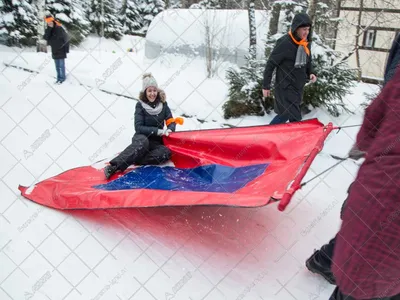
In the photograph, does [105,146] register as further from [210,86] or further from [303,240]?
[210,86]

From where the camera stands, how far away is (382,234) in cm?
116

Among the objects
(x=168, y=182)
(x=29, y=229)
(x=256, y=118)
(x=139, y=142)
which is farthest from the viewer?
(x=256, y=118)

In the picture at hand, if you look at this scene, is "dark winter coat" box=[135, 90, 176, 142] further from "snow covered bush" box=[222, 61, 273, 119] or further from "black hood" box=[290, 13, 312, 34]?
"snow covered bush" box=[222, 61, 273, 119]

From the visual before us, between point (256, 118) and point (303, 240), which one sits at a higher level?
point (303, 240)

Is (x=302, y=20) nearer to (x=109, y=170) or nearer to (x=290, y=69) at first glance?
(x=290, y=69)

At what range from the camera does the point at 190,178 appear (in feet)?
9.04

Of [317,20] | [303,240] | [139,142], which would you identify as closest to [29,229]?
[139,142]

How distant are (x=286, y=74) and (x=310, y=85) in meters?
1.03

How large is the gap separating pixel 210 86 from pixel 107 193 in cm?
460

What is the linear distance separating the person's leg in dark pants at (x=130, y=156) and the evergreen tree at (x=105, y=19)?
47.1 ft

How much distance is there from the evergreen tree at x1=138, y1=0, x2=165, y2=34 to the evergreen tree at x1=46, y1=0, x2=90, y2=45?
4.44 metres

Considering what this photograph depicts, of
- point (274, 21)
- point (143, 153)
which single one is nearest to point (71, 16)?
point (274, 21)

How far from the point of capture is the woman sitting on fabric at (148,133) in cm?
300

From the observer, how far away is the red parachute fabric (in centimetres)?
206
